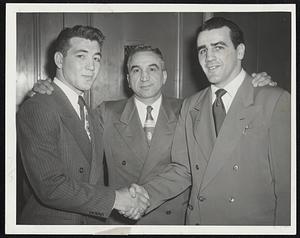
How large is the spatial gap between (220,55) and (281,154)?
1.58 feet

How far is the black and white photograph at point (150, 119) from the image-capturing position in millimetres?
1457

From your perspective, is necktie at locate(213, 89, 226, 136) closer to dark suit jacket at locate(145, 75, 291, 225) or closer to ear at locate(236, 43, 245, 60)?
dark suit jacket at locate(145, 75, 291, 225)

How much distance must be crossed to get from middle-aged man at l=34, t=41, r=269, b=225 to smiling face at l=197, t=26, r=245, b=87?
0.19m

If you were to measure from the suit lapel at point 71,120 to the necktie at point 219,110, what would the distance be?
0.55 meters

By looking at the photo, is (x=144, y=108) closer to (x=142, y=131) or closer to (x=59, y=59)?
(x=142, y=131)

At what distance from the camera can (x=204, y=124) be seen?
152 cm

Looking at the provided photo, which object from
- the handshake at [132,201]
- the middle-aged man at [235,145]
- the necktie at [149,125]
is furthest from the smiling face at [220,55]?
the handshake at [132,201]

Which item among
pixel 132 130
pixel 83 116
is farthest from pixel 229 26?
pixel 83 116

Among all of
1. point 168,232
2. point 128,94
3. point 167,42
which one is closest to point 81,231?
point 168,232

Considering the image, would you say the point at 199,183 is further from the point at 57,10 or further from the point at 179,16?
the point at 57,10

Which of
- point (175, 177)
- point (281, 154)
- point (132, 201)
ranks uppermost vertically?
point (281, 154)

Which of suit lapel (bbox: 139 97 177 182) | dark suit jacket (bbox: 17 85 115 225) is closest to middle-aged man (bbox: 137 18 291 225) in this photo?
suit lapel (bbox: 139 97 177 182)

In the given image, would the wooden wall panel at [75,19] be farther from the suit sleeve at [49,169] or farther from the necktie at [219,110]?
the necktie at [219,110]

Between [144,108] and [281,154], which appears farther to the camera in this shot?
[144,108]
